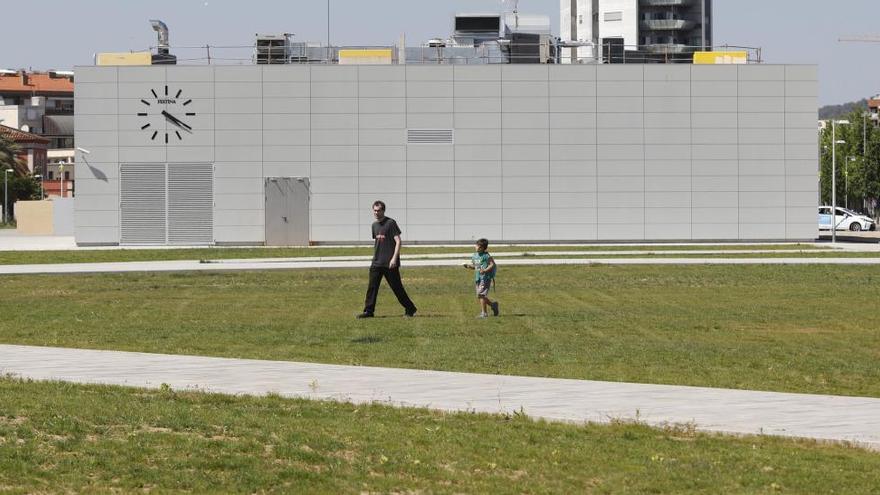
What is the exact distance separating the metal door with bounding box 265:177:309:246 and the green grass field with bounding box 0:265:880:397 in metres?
30.6

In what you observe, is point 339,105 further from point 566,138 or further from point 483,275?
point 483,275

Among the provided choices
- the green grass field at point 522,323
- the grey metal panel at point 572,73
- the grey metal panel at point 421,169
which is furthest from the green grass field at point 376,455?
the grey metal panel at point 572,73

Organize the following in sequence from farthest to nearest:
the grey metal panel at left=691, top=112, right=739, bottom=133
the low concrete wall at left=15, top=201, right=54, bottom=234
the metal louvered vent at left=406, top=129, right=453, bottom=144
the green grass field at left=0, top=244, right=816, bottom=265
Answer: the low concrete wall at left=15, top=201, right=54, bottom=234, the grey metal panel at left=691, top=112, right=739, bottom=133, the metal louvered vent at left=406, top=129, right=453, bottom=144, the green grass field at left=0, top=244, right=816, bottom=265

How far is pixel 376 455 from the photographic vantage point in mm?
11430

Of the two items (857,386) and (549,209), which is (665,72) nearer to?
(549,209)

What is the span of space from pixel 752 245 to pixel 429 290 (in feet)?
124

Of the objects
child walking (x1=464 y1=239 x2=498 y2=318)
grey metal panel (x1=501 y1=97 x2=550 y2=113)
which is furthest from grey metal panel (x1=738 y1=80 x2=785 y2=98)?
child walking (x1=464 y1=239 x2=498 y2=318)

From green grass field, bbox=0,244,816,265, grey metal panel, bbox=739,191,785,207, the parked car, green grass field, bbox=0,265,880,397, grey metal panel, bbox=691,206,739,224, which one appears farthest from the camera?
the parked car

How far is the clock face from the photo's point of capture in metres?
72.4

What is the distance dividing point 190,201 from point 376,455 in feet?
205

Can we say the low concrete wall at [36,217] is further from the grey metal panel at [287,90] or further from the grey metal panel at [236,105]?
the grey metal panel at [287,90]

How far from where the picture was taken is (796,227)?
7381 centimetres

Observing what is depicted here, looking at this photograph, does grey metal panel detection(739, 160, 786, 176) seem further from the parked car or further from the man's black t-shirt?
the man's black t-shirt

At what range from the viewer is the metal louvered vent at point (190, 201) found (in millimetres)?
72625
